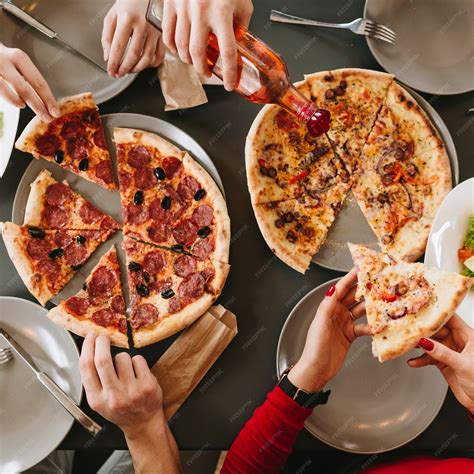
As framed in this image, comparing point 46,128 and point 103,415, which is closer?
point 103,415

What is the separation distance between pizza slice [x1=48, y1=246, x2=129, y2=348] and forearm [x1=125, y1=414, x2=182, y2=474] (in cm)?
52

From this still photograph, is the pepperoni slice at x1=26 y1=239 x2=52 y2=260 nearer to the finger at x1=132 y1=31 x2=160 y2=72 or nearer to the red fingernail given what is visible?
the finger at x1=132 y1=31 x2=160 y2=72

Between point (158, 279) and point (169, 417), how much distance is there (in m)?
0.86

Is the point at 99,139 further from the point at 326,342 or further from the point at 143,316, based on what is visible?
the point at 326,342

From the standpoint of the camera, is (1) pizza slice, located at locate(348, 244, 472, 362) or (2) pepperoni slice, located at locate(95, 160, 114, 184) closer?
(1) pizza slice, located at locate(348, 244, 472, 362)

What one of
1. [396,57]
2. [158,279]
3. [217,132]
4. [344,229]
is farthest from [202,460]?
[396,57]

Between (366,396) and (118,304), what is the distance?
1650 mm

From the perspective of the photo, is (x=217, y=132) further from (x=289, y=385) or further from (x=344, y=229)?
(x=289, y=385)

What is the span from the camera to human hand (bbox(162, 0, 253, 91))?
2447mm

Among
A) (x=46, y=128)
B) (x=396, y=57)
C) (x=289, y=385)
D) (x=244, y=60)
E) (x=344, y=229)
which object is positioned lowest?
(x=289, y=385)

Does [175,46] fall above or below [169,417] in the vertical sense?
above

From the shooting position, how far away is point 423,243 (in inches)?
132

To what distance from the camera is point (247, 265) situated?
352cm

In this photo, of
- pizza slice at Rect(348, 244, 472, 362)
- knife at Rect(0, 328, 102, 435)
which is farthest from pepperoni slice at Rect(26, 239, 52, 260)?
pizza slice at Rect(348, 244, 472, 362)
